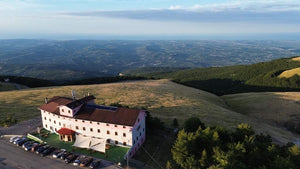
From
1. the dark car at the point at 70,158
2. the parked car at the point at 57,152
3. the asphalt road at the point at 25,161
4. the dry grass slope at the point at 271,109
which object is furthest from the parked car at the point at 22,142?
the dry grass slope at the point at 271,109

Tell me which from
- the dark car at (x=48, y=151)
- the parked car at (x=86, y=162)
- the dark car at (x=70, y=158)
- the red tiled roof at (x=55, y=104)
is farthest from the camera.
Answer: the red tiled roof at (x=55, y=104)

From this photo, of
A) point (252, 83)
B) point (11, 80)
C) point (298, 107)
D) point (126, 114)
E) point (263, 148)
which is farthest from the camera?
point (252, 83)

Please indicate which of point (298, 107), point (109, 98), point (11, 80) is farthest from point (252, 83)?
point (11, 80)

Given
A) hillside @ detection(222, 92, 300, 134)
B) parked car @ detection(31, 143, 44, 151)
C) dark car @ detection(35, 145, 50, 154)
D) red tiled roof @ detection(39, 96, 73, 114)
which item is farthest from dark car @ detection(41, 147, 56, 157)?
hillside @ detection(222, 92, 300, 134)

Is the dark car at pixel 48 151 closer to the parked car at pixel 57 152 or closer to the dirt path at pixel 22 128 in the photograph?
the parked car at pixel 57 152

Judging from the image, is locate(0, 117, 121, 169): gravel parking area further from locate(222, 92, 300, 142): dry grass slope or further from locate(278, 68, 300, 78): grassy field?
locate(278, 68, 300, 78): grassy field

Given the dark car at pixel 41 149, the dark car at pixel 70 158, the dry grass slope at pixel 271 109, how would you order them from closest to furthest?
the dark car at pixel 70 158 → the dark car at pixel 41 149 → the dry grass slope at pixel 271 109

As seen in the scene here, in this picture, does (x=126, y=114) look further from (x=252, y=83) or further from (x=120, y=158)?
(x=252, y=83)

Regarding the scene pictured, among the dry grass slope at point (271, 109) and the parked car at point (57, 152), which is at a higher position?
the parked car at point (57, 152)
